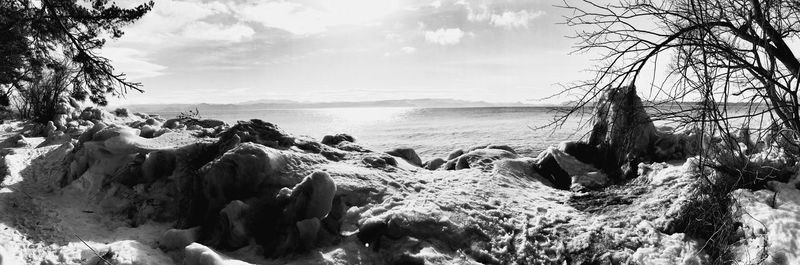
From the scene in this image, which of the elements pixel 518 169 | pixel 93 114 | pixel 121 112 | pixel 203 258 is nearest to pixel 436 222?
pixel 203 258

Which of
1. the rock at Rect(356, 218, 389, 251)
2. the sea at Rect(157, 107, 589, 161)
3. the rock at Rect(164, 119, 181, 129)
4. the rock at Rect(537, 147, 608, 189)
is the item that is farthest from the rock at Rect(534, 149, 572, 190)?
the rock at Rect(164, 119, 181, 129)

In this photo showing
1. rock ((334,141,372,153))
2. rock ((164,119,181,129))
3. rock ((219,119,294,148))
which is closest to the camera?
rock ((219,119,294,148))

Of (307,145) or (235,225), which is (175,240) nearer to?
(235,225)

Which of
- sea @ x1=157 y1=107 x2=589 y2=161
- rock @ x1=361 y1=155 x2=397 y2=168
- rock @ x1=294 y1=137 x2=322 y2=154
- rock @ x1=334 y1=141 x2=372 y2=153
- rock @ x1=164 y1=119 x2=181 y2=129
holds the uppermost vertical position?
rock @ x1=164 y1=119 x2=181 y2=129

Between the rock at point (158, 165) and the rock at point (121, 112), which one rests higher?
the rock at point (121, 112)

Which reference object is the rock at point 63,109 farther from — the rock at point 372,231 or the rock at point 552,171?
the rock at point 552,171

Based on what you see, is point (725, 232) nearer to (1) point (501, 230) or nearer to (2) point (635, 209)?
(2) point (635, 209)

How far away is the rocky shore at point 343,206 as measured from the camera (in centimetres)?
468

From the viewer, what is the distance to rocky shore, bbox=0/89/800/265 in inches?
184

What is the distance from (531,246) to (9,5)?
11991 millimetres

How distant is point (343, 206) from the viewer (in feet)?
19.8

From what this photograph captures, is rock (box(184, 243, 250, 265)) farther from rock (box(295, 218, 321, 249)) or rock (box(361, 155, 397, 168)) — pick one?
rock (box(361, 155, 397, 168))

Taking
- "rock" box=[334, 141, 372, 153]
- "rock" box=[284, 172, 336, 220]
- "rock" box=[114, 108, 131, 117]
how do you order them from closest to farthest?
"rock" box=[284, 172, 336, 220], "rock" box=[334, 141, 372, 153], "rock" box=[114, 108, 131, 117]

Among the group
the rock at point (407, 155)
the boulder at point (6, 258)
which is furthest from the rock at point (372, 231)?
the rock at point (407, 155)
